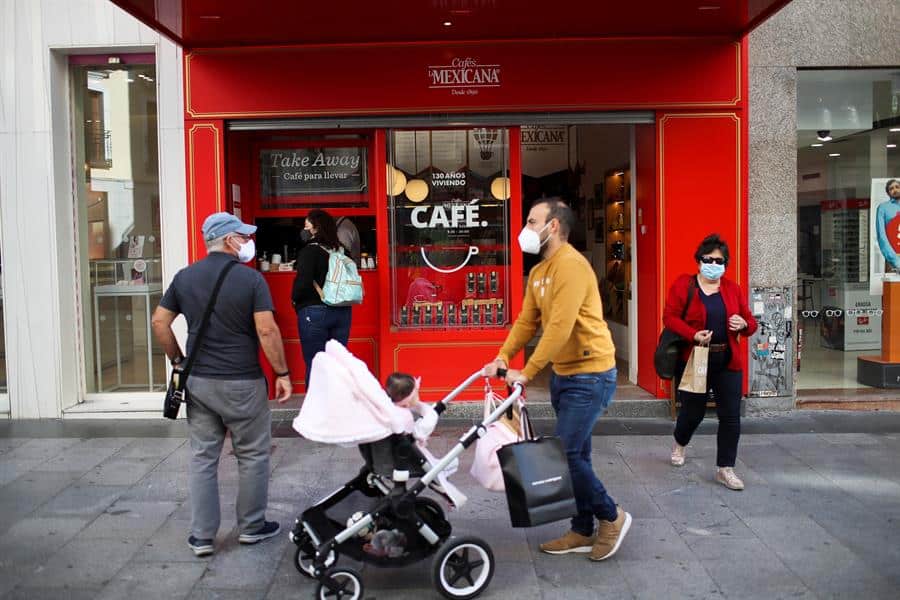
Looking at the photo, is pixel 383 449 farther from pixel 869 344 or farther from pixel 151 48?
pixel 869 344

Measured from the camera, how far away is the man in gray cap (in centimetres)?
485

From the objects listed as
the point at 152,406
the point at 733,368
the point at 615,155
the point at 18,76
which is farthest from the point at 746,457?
the point at 18,76

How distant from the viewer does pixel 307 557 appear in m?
4.56

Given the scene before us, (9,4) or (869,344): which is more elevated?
(9,4)

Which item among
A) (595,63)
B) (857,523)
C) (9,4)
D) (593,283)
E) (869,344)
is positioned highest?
(9,4)

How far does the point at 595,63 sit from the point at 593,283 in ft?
13.3

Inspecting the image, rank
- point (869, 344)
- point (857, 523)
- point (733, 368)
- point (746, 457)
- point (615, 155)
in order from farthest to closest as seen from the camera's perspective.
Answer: point (615, 155)
point (869, 344)
point (746, 457)
point (733, 368)
point (857, 523)

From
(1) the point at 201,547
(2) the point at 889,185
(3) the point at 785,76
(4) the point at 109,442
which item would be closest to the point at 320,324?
(4) the point at 109,442

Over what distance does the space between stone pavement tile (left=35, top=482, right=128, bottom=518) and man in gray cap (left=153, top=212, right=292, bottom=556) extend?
1177 mm

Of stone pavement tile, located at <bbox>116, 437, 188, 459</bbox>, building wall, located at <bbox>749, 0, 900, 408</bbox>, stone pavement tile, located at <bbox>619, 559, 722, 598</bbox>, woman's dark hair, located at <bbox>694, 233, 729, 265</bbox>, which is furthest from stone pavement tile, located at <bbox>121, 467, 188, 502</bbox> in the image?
building wall, located at <bbox>749, 0, 900, 408</bbox>

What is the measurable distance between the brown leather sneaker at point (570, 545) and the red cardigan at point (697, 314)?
179 cm

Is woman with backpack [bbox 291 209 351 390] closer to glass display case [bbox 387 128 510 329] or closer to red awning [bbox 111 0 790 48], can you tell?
glass display case [bbox 387 128 510 329]

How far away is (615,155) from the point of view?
10.1 metres

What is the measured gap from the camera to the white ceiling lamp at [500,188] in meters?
8.37
